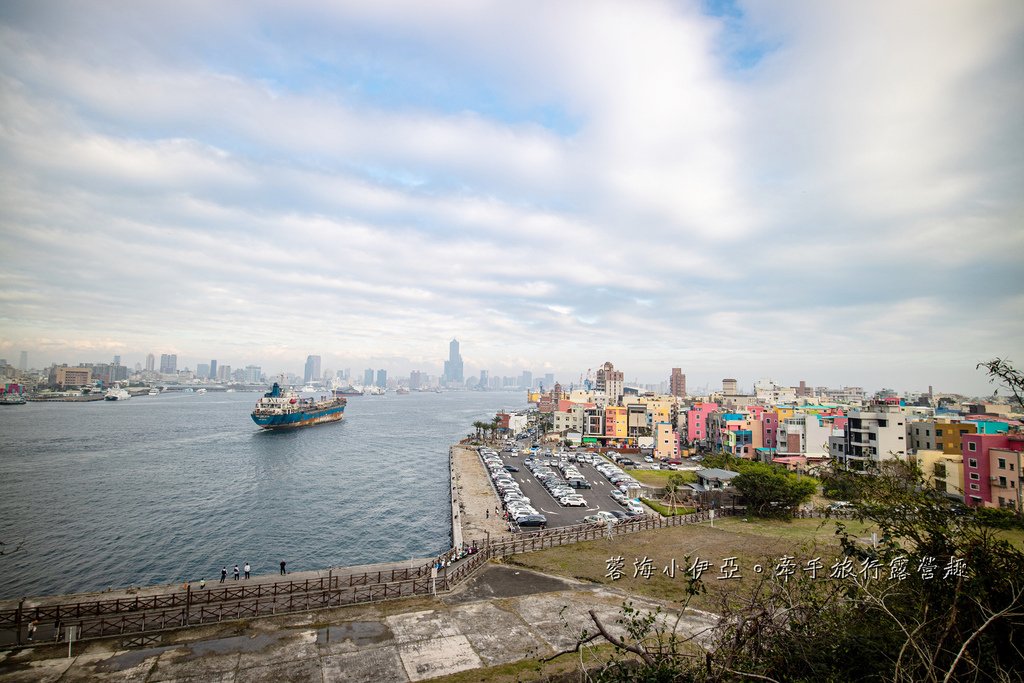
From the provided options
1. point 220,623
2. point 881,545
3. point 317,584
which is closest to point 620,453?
point 317,584

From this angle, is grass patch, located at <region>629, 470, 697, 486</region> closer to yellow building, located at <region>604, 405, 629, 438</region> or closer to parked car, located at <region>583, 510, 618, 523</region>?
parked car, located at <region>583, 510, 618, 523</region>

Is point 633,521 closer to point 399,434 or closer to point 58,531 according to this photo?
point 58,531

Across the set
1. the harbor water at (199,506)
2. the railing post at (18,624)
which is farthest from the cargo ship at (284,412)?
the railing post at (18,624)

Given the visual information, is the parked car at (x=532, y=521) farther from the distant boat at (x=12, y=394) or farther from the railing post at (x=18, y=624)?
the distant boat at (x=12, y=394)

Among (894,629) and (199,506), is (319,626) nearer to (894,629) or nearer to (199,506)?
(894,629)

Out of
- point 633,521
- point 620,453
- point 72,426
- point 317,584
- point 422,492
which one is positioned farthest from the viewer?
point 72,426

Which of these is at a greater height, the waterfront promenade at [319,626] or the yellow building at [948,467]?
the yellow building at [948,467]
